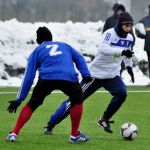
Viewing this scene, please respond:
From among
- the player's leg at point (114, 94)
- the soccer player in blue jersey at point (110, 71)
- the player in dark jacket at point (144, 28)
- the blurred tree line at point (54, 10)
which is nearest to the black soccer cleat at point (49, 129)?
the soccer player in blue jersey at point (110, 71)

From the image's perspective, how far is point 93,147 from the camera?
11820mm

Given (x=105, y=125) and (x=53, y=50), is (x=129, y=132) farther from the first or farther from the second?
(x=53, y=50)

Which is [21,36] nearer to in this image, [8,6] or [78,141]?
[8,6]

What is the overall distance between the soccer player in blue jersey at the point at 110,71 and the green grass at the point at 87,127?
290 millimetres

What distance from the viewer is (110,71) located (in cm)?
1341

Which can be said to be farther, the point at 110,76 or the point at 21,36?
the point at 21,36

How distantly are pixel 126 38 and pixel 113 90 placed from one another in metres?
0.79

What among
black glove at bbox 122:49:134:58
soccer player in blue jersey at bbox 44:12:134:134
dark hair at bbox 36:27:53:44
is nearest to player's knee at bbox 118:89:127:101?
soccer player in blue jersey at bbox 44:12:134:134

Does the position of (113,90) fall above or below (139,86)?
above

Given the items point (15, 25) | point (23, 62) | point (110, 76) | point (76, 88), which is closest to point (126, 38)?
point (110, 76)

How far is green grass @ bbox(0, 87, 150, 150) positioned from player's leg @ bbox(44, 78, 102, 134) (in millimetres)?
160

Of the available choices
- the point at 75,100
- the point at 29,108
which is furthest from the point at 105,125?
the point at 29,108

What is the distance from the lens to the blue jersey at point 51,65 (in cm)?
1199

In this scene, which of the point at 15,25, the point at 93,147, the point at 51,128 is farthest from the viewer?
the point at 15,25
